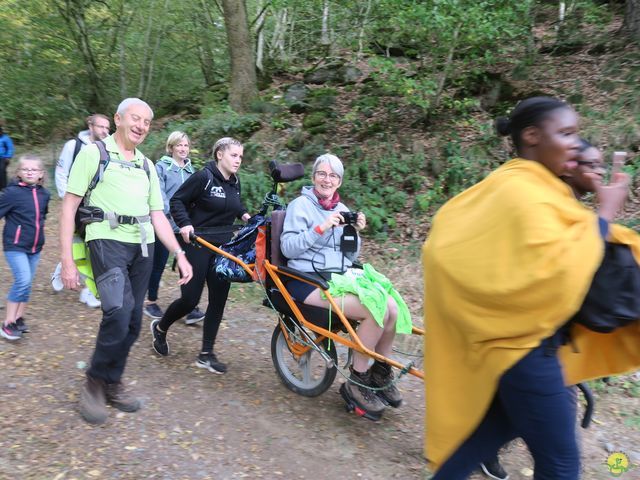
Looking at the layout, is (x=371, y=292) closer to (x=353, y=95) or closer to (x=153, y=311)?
(x=153, y=311)

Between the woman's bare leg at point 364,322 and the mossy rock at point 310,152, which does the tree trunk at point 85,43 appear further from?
the woman's bare leg at point 364,322

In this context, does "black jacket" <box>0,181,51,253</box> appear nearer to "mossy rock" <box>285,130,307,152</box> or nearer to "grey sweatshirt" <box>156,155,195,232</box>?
"grey sweatshirt" <box>156,155,195,232</box>

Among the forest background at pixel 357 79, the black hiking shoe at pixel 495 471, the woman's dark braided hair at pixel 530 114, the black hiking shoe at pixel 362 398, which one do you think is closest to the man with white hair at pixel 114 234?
the black hiking shoe at pixel 362 398

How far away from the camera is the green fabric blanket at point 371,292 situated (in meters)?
3.63

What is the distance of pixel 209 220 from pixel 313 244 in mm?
1287

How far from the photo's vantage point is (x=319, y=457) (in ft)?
11.6

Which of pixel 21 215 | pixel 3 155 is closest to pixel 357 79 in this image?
pixel 3 155

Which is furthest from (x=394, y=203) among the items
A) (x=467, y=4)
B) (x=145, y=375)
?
(x=145, y=375)

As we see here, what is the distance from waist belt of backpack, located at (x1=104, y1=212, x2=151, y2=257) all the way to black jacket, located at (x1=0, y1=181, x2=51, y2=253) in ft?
5.73

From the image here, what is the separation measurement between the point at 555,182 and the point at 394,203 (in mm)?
6449

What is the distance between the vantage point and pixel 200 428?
148 inches

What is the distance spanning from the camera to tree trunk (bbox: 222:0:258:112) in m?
12.1

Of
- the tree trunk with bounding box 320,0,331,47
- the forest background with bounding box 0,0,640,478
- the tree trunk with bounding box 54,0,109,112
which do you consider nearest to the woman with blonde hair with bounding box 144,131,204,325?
the forest background with bounding box 0,0,640,478

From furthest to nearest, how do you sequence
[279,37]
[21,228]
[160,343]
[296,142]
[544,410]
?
[279,37], [296,142], [160,343], [21,228], [544,410]
